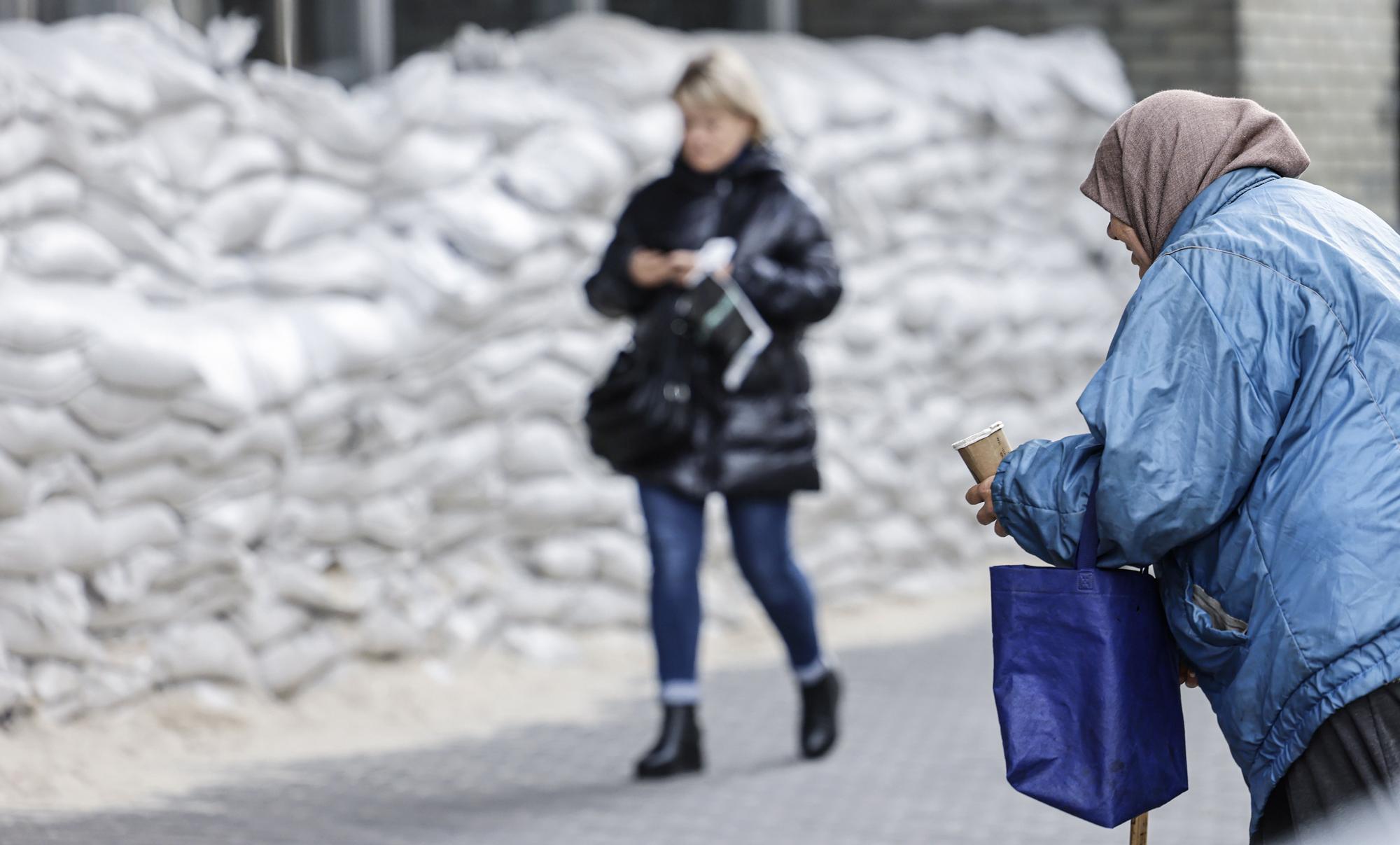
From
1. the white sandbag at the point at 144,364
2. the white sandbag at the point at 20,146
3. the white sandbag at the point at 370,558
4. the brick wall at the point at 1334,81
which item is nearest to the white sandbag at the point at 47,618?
the white sandbag at the point at 144,364

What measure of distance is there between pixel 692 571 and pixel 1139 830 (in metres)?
2.13

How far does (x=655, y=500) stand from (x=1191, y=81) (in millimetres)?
4591

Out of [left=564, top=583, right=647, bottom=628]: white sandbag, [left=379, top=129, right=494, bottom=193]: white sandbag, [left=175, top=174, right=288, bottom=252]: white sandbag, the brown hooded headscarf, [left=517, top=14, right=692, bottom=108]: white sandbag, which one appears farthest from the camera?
[left=517, top=14, right=692, bottom=108]: white sandbag

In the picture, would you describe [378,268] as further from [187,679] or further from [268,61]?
[187,679]

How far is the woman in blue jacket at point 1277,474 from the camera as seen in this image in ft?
7.25

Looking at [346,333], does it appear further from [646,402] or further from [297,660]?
[646,402]

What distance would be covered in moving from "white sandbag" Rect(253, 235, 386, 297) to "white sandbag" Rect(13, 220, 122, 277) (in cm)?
49

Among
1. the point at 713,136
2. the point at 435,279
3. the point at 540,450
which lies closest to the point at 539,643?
the point at 540,450

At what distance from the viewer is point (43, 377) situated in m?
4.57

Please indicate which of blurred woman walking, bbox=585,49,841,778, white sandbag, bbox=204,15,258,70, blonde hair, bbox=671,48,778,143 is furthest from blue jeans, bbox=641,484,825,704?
white sandbag, bbox=204,15,258,70

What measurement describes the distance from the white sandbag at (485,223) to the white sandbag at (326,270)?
28cm

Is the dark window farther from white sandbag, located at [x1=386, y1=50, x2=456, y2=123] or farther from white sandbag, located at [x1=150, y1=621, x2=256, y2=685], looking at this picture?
white sandbag, located at [x1=150, y1=621, x2=256, y2=685]

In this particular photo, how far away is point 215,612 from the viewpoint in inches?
200

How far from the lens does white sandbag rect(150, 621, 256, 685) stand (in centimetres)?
492
